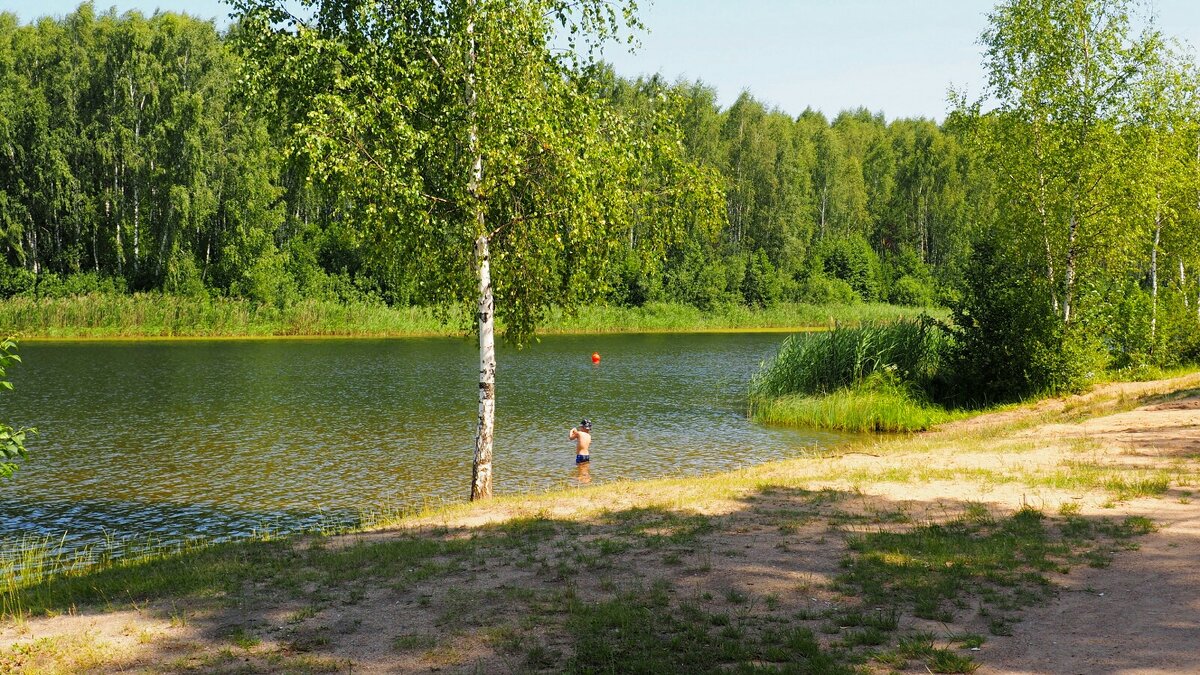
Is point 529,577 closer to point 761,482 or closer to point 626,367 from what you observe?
point 761,482

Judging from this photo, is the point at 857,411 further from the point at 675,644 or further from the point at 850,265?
the point at 850,265

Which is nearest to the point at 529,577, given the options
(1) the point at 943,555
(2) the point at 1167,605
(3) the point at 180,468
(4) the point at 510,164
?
(1) the point at 943,555

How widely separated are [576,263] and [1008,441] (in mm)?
9547

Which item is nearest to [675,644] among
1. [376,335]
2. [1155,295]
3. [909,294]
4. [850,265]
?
[1155,295]

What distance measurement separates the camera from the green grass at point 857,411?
89.5ft

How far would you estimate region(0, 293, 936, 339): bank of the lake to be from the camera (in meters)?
62.1

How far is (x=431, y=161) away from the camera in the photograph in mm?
15406

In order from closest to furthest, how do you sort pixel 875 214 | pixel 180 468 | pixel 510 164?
pixel 510 164 → pixel 180 468 → pixel 875 214

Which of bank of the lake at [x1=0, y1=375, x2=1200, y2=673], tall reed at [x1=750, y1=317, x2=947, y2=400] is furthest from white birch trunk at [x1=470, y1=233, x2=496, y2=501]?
tall reed at [x1=750, y1=317, x2=947, y2=400]

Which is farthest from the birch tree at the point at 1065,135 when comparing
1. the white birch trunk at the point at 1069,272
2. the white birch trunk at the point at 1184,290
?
the white birch trunk at the point at 1184,290

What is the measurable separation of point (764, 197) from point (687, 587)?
87395 millimetres

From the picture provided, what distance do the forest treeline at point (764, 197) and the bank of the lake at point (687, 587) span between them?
5701 mm

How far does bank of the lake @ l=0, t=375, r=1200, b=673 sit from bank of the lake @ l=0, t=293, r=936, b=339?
41.5 meters

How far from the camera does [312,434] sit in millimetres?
26469
